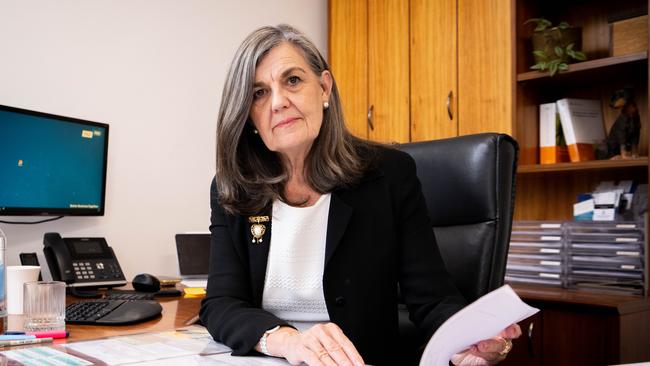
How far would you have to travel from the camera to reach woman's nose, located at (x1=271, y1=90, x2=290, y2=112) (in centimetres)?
140

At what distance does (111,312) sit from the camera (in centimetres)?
146

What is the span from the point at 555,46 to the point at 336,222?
1.64m

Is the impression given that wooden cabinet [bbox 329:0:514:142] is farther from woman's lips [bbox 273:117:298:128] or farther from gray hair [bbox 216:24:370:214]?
woman's lips [bbox 273:117:298:128]

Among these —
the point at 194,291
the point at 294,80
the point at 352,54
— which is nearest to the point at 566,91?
the point at 352,54

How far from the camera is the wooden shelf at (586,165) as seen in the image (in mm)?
2277

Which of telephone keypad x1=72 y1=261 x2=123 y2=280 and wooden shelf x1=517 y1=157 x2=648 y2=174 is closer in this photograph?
telephone keypad x1=72 y1=261 x2=123 y2=280

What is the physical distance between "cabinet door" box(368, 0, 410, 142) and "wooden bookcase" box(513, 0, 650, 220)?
59 centimetres

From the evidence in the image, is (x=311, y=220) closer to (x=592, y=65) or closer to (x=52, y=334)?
(x=52, y=334)

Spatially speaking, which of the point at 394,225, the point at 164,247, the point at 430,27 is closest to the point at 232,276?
the point at 394,225

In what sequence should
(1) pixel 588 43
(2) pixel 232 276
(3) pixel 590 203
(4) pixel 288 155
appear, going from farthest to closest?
(1) pixel 588 43
(3) pixel 590 203
(4) pixel 288 155
(2) pixel 232 276

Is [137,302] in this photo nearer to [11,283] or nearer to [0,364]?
[11,283]

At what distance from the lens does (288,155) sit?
5.00 feet

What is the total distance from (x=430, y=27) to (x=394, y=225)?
1.79 metres

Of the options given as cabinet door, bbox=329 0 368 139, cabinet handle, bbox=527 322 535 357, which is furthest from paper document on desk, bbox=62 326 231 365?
cabinet door, bbox=329 0 368 139
